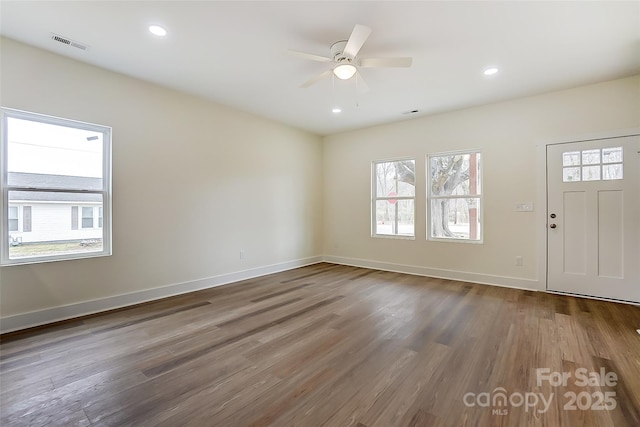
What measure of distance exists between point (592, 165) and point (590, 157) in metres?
0.11

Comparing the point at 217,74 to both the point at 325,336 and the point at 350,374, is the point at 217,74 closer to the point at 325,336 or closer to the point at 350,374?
the point at 325,336

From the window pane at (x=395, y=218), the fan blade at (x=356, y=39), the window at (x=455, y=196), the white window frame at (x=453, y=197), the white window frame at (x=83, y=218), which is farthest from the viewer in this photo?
the window pane at (x=395, y=218)

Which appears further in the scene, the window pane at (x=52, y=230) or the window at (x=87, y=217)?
the window at (x=87, y=217)

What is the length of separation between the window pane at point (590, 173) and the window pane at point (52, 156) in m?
6.25

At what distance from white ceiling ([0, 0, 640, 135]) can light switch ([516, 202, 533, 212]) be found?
1599 millimetres

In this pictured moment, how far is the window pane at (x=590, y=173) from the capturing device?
3.71 meters

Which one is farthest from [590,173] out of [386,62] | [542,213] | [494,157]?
[386,62]

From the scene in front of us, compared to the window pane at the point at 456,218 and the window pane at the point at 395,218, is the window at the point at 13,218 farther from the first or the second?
the window pane at the point at 456,218

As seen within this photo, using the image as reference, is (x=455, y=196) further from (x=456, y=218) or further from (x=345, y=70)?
(x=345, y=70)

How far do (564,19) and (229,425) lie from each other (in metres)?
4.00

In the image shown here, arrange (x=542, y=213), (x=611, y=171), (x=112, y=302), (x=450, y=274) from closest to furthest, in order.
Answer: (x=112, y=302) < (x=611, y=171) < (x=542, y=213) < (x=450, y=274)

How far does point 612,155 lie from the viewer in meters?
3.63

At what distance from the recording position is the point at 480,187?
459 cm

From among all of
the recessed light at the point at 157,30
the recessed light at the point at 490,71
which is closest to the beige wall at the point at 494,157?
the recessed light at the point at 490,71
